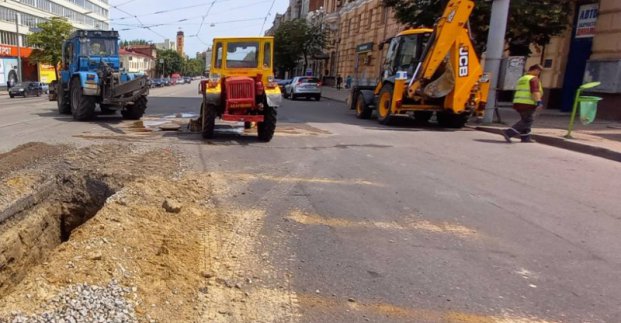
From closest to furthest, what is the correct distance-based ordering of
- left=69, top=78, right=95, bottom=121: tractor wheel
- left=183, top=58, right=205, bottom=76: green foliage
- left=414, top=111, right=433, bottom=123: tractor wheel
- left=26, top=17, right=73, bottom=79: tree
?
left=69, top=78, right=95, bottom=121: tractor wheel < left=414, top=111, right=433, bottom=123: tractor wheel < left=26, top=17, right=73, bottom=79: tree < left=183, top=58, right=205, bottom=76: green foliage

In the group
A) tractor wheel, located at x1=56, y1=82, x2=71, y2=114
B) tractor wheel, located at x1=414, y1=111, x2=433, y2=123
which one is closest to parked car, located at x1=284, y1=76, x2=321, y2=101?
tractor wheel, located at x1=414, y1=111, x2=433, y2=123

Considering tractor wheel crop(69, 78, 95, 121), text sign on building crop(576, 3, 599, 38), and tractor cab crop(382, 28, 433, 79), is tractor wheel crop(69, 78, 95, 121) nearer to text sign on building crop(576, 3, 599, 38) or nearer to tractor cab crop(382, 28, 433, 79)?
tractor cab crop(382, 28, 433, 79)

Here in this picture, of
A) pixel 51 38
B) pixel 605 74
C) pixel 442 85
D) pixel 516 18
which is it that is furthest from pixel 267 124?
pixel 51 38

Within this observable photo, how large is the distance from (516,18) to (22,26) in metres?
56.2

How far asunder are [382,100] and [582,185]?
8.68 m

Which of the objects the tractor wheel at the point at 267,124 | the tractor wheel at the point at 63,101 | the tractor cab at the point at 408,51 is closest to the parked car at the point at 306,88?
the tractor cab at the point at 408,51

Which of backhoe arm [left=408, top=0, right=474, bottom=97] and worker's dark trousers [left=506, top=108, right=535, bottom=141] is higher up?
backhoe arm [left=408, top=0, right=474, bottom=97]

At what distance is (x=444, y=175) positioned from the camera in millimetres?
7348

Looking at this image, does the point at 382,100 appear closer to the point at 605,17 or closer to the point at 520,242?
the point at 605,17

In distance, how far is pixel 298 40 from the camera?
51781 mm

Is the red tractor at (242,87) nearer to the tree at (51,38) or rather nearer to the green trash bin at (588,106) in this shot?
the green trash bin at (588,106)

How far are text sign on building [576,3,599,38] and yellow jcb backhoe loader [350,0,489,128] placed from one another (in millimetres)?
7786

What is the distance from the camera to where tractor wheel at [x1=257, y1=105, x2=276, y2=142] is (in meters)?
10.4

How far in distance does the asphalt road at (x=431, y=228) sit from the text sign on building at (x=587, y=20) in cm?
1103
